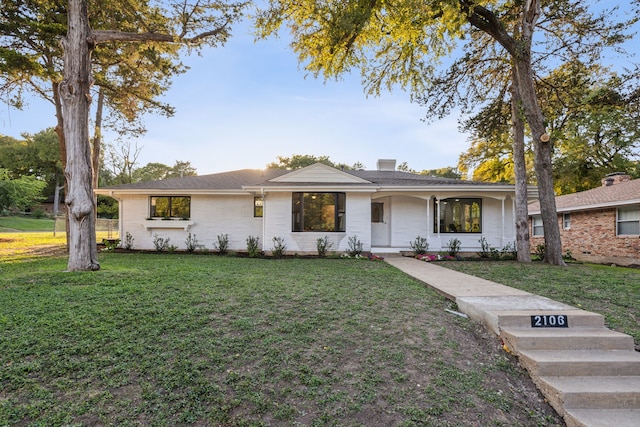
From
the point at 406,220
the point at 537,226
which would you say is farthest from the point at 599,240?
the point at 406,220

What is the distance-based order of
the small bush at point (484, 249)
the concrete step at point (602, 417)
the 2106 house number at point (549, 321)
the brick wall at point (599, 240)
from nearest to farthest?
the concrete step at point (602, 417) < the 2106 house number at point (549, 321) < the small bush at point (484, 249) < the brick wall at point (599, 240)

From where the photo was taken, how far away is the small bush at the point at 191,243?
1202 centimetres

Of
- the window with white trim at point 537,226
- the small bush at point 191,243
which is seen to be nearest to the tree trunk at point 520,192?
the window with white trim at point 537,226

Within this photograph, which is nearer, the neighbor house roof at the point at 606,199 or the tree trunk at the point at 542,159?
the tree trunk at the point at 542,159

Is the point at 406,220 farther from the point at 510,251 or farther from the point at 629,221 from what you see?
the point at 629,221

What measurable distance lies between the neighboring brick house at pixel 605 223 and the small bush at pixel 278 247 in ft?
43.3

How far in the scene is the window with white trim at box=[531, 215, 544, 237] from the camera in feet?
55.7

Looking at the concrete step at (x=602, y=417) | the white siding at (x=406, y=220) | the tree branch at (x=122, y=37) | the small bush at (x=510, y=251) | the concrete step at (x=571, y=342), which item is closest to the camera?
the concrete step at (x=602, y=417)

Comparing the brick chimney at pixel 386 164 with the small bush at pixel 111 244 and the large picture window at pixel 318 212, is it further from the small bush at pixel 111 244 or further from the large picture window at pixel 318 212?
the small bush at pixel 111 244

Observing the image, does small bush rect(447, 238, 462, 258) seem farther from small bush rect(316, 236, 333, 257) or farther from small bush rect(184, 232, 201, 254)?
small bush rect(184, 232, 201, 254)

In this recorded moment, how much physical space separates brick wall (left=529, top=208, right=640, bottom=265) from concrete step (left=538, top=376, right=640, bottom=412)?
12.6m

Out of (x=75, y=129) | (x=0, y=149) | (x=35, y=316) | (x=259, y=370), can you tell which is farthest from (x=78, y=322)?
(x=0, y=149)

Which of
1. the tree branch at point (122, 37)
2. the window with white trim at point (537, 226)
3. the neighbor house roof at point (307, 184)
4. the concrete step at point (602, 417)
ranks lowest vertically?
the concrete step at point (602, 417)

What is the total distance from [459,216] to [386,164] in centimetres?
589
